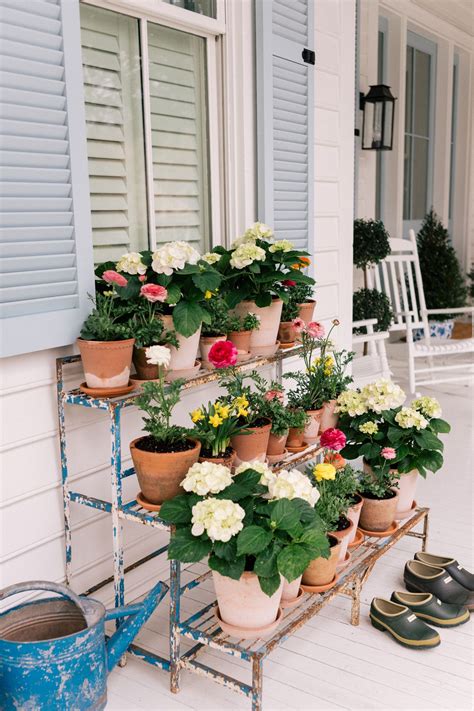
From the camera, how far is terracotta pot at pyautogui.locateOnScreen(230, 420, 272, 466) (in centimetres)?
206

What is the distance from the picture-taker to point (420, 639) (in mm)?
1941

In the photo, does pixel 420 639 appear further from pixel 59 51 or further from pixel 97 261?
pixel 59 51

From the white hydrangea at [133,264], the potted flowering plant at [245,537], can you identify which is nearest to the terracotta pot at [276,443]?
the potted flowering plant at [245,537]

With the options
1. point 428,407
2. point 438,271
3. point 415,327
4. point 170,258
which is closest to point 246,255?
point 170,258

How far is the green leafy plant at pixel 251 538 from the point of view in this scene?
1516 mm

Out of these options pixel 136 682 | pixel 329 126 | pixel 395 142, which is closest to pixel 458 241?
pixel 395 142

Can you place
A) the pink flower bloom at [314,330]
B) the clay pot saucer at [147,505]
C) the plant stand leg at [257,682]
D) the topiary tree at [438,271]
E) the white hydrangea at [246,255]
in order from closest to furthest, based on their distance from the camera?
the plant stand leg at [257,682] < the clay pot saucer at [147,505] < the white hydrangea at [246,255] < the pink flower bloom at [314,330] < the topiary tree at [438,271]

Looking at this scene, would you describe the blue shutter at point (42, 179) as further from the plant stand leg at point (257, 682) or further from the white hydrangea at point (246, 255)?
the plant stand leg at point (257, 682)

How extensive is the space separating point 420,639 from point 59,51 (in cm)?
188

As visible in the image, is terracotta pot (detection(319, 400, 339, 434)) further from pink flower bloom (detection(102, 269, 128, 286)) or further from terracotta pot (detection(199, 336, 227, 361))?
pink flower bloom (detection(102, 269, 128, 286))

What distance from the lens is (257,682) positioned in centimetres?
158

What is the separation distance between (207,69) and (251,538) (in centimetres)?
172

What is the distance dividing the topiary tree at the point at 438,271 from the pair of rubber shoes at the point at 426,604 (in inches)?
177

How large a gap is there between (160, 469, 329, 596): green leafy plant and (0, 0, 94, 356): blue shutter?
0.62 m
